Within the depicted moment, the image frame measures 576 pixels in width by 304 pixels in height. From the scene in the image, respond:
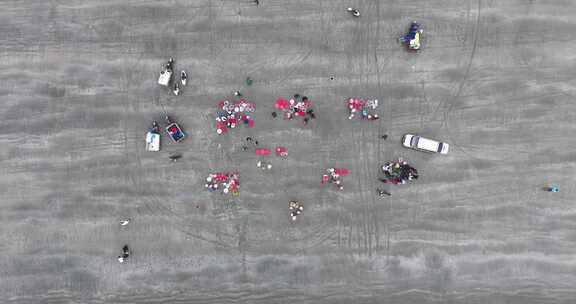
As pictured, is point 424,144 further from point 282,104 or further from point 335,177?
point 282,104

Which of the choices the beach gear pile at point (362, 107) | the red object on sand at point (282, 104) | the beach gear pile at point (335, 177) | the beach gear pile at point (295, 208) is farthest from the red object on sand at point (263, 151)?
the beach gear pile at point (362, 107)

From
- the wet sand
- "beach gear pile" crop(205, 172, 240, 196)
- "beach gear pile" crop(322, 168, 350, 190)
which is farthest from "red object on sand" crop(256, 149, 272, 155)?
"beach gear pile" crop(322, 168, 350, 190)

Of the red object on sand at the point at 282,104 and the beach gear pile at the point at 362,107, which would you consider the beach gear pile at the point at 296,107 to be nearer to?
the red object on sand at the point at 282,104

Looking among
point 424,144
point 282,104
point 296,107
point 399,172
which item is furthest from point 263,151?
point 424,144

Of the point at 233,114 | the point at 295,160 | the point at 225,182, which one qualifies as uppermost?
the point at 233,114

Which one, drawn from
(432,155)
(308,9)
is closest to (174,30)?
(308,9)

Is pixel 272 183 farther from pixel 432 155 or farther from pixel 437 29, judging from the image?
pixel 437 29
